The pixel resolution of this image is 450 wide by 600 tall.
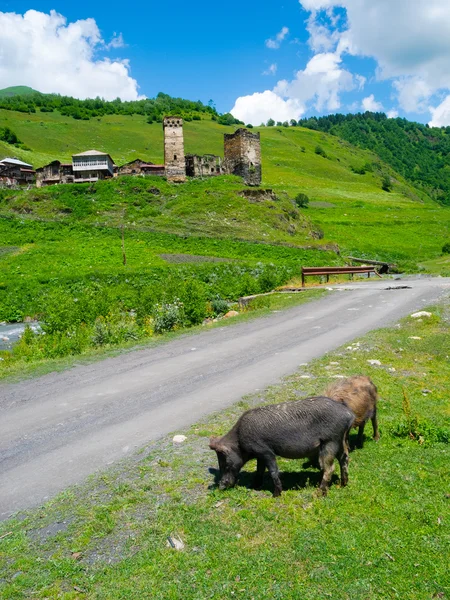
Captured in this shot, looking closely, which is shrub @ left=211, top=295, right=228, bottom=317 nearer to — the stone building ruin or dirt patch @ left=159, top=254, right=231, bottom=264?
dirt patch @ left=159, top=254, right=231, bottom=264

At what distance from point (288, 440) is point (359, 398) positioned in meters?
1.75

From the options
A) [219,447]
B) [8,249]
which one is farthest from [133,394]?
[8,249]

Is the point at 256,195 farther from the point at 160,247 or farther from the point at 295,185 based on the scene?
the point at 295,185

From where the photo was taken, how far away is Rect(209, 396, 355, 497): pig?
5.89 metres

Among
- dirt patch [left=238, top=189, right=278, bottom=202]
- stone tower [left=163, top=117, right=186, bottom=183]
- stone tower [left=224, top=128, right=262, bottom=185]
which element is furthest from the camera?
stone tower [left=163, top=117, right=186, bottom=183]

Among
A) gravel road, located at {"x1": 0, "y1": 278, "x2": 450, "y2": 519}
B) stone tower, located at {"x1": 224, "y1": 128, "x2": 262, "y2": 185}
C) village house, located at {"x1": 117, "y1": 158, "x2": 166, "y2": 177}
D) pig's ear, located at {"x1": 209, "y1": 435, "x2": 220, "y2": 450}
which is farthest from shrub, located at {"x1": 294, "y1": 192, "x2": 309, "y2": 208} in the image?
pig's ear, located at {"x1": 209, "y1": 435, "x2": 220, "y2": 450}

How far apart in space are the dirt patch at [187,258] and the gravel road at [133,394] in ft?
83.6

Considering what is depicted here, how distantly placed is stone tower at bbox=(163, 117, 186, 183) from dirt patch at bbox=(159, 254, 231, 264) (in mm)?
35880

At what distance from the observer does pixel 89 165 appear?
287ft

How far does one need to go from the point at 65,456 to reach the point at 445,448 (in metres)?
6.01

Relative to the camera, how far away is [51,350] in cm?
1481

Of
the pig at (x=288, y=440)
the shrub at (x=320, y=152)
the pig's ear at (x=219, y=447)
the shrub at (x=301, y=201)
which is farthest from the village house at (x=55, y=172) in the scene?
the shrub at (x=320, y=152)

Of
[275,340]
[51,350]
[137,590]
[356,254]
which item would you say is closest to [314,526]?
[137,590]

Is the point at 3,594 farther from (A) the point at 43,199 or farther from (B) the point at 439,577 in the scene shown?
(A) the point at 43,199
